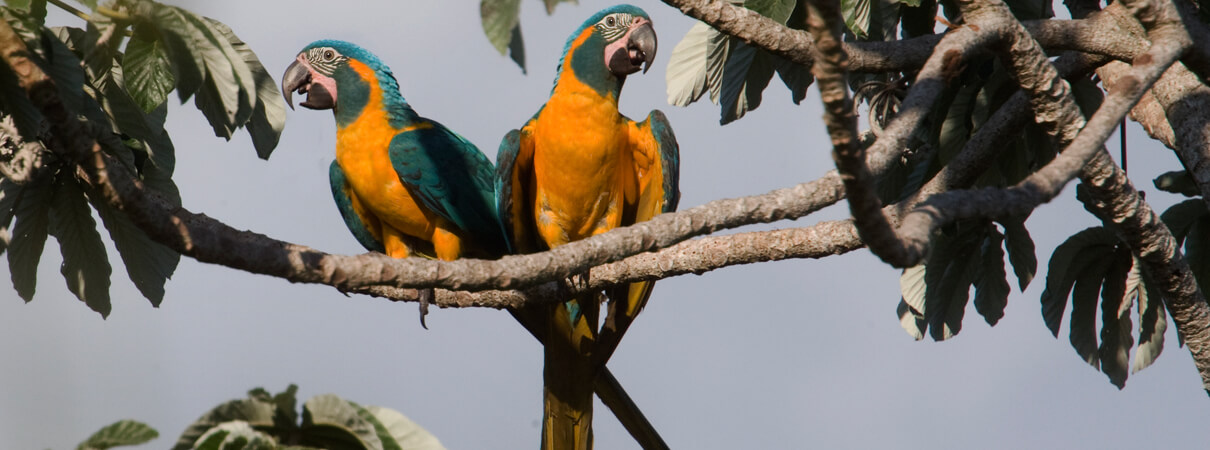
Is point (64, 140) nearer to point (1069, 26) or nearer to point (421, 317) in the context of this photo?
point (421, 317)

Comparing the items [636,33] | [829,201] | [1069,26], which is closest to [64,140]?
[829,201]

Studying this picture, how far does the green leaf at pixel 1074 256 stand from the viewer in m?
3.02

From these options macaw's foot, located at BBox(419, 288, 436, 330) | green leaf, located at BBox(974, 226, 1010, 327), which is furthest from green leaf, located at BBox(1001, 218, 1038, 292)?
macaw's foot, located at BBox(419, 288, 436, 330)

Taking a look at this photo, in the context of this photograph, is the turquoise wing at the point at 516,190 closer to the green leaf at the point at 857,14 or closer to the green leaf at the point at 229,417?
the green leaf at the point at 857,14

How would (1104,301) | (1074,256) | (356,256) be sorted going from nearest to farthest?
1. (356,256)
2. (1074,256)
3. (1104,301)

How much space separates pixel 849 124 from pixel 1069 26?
1837mm

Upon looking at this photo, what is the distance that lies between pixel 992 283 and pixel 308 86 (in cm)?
277

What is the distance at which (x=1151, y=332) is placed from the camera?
3.22 meters

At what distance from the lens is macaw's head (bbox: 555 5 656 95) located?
379cm

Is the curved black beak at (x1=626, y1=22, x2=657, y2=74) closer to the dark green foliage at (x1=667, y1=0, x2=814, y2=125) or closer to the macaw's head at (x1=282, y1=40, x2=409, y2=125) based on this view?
the dark green foliage at (x1=667, y1=0, x2=814, y2=125)

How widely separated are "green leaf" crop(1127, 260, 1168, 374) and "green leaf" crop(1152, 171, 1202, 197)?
1.23 ft

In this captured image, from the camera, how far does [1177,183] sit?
3301 mm

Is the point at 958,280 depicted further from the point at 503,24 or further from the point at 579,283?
the point at 503,24

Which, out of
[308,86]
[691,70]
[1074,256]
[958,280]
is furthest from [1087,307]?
[308,86]
